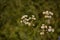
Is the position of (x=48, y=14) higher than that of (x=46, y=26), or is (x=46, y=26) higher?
(x=48, y=14)

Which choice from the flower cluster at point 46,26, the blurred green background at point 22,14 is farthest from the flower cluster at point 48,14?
the blurred green background at point 22,14

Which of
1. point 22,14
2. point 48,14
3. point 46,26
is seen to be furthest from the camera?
point 22,14

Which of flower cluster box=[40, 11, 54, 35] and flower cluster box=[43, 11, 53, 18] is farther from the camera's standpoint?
flower cluster box=[43, 11, 53, 18]

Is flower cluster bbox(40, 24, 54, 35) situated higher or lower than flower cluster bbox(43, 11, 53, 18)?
lower

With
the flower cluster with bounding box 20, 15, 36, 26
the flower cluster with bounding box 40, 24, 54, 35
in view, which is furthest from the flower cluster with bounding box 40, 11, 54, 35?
the flower cluster with bounding box 20, 15, 36, 26

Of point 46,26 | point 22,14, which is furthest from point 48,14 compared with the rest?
point 22,14

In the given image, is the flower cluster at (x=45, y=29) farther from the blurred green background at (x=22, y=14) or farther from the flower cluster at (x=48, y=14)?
the flower cluster at (x=48, y=14)

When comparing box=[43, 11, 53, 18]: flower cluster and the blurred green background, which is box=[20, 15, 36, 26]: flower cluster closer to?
the blurred green background

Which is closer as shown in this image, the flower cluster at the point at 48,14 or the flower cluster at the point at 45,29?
the flower cluster at the point at 45,29

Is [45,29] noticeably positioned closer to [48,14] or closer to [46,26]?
[46,26]
